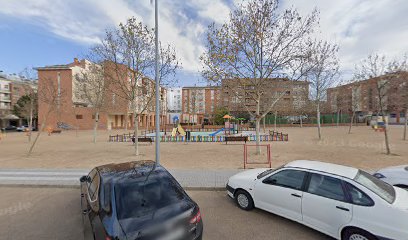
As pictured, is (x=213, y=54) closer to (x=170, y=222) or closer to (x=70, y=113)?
(x=170, y=222)

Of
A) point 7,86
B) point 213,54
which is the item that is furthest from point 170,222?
point 7,86

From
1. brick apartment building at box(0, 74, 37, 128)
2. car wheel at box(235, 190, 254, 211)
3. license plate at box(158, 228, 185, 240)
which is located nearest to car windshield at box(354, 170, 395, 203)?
car wheel at box(235, 190, 254, 211)

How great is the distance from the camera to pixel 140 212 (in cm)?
265

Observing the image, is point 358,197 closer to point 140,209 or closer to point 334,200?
point 334,200

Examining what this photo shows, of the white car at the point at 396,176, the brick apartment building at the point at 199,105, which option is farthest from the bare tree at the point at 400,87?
the brick apartment building at the point at 199,105

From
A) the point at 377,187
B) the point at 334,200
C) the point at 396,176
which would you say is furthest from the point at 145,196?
the point at 396,176

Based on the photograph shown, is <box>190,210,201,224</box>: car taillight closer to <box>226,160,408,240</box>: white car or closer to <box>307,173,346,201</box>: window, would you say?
<box>226,160,408,240</box>: white car

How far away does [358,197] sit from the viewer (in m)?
3.19

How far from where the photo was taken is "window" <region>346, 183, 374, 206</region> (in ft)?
10.2

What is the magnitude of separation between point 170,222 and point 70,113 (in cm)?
4595

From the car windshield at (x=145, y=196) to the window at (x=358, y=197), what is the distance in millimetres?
2800

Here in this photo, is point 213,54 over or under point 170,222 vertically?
over

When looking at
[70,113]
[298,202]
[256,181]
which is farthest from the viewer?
[70,113]

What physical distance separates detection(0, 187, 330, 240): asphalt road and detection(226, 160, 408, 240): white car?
0.94ft
